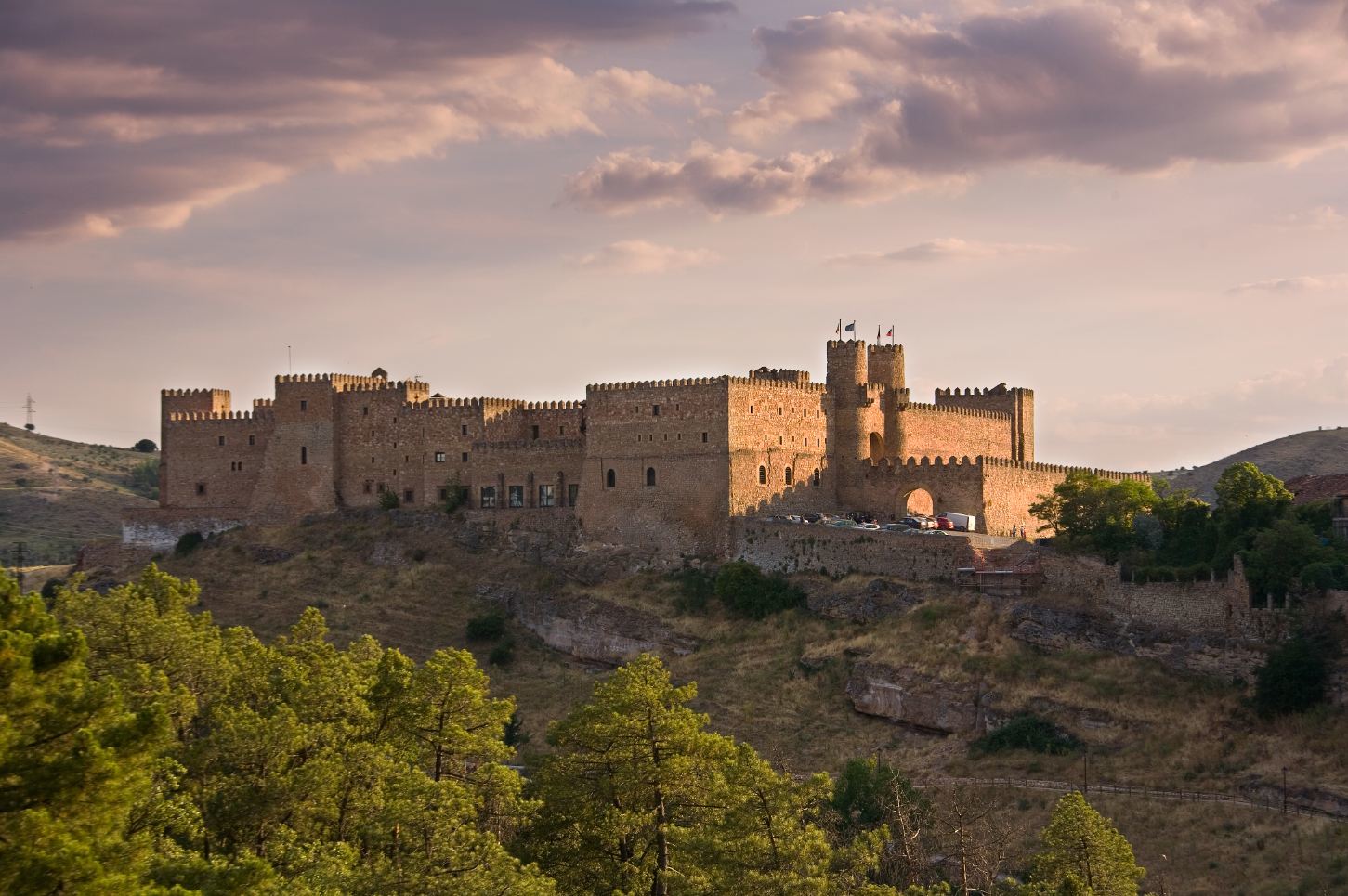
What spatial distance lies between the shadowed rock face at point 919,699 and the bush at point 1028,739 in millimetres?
868

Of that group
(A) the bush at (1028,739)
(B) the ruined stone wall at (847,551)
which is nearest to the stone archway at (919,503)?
(B) the ruined stone wall at (847,551)

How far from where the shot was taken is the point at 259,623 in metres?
71.9

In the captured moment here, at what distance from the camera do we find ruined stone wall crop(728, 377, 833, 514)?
70062 millimetres

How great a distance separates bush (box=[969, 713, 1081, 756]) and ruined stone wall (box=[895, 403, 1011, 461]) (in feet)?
64.0

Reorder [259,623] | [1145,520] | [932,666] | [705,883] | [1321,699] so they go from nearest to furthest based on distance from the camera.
A: [705,883] < [1321,699] < [932,666] < [1145,520] < [259,623]

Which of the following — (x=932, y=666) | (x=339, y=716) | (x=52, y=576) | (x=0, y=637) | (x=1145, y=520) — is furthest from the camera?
(x=52, y=576)

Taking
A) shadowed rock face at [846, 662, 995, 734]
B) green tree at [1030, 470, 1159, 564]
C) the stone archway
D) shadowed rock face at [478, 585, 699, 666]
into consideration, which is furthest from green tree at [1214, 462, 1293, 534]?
shadowed rock face at [478, 585, 699, 666]

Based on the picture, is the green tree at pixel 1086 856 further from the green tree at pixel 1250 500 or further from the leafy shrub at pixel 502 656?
the leafy shrub at pixel 502 656

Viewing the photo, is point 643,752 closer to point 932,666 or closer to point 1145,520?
point 932,666

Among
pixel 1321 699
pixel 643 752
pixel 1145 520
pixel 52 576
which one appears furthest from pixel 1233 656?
pixel 52 576

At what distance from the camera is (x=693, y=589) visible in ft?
224

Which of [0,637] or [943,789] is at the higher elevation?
[0,637]

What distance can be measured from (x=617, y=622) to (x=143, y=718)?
39.2m

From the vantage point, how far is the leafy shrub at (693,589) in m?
67.4
